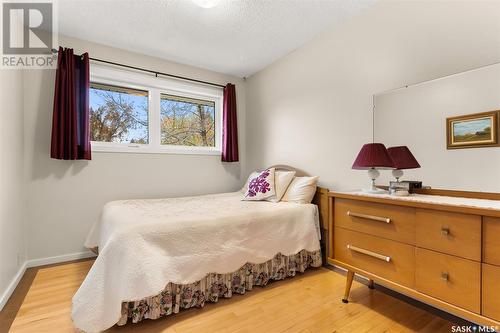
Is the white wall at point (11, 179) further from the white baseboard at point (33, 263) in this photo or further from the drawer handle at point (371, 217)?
the drawer handle at point (371, 217)

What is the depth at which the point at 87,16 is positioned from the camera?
234 centimetres

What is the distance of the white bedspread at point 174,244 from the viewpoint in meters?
1.46

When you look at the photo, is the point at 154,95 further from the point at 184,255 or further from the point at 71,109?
the point at 184,255

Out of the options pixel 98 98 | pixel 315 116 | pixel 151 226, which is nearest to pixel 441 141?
pixel 315 116

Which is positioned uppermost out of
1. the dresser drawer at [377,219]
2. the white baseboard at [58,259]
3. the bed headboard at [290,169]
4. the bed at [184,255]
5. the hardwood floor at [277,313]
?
the bed headboard at [290,169]

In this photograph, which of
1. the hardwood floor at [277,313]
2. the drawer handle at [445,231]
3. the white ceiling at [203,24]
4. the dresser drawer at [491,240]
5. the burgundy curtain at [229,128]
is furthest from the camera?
the burgundy curtain at [229,128]

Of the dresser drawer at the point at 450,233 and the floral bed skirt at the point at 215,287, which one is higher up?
the dresser drawer at the point at 450,233

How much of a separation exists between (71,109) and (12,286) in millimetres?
1670

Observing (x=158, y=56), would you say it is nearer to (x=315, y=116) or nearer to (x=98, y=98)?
(x=98, y=98)

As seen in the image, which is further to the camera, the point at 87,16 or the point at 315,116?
the point at 315,116

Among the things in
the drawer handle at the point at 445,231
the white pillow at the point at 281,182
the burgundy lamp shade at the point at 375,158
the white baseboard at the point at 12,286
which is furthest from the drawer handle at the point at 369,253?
the white baseboard at the point at 12,286

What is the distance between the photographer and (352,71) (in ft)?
7.80

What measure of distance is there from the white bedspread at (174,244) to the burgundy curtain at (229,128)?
1202 millimetres

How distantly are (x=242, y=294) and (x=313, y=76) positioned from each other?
7.70 feet
